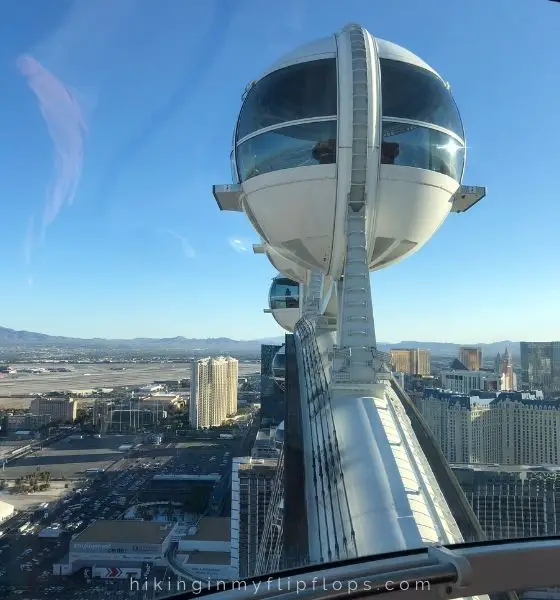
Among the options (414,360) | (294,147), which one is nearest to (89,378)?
(414,360)

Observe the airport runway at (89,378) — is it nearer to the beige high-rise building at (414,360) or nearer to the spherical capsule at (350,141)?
the beige high-rise building at (414,360)

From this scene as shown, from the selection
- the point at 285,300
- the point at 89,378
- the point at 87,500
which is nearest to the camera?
the point at 285,300

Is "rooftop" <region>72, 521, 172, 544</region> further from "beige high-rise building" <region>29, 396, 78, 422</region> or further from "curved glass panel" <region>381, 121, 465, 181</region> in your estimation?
"beige high-rise building" <region>29, 396, 78, 422</region>

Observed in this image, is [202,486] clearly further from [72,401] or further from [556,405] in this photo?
[72,401]

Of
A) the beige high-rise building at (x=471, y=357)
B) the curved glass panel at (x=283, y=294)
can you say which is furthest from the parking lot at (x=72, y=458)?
the beige high-rise building at (x=471, y=357)

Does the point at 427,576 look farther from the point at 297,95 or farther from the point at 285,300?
the point at 285,300

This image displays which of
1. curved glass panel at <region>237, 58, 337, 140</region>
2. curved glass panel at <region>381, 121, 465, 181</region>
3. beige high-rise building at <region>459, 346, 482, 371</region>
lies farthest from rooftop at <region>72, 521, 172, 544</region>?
beige high-rise building at <region>459, 346, 482, 371</region>

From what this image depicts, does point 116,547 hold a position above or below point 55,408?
below
